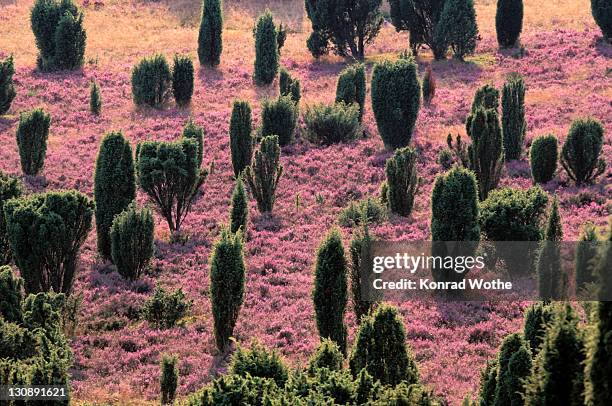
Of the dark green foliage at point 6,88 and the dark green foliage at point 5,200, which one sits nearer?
the dark green foliage at point 5,200

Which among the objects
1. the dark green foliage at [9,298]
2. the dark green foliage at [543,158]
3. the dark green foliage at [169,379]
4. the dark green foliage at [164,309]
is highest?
the dark green foliage at [543,158]

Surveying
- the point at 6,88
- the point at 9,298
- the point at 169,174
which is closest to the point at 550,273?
the point at 9,298

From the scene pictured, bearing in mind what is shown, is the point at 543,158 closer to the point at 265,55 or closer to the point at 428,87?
the point at 428,87

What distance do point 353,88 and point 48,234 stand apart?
1624 centimetres

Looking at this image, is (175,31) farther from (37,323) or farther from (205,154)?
(37,323)

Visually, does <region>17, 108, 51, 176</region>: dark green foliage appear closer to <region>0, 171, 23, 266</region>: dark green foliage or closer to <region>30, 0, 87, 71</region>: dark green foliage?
<region>0, 171, 23, 266</region>: dark green foliage

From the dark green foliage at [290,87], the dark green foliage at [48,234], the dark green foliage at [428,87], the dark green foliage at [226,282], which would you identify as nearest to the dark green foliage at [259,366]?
the dark green foliage at [226,282]

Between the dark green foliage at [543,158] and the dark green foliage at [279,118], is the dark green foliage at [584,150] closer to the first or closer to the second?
the dark green foliage at [543,158]

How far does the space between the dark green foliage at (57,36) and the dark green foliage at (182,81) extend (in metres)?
7.52

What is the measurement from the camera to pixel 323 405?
10.4 m

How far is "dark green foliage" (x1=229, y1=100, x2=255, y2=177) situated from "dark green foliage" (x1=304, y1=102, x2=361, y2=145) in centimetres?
374

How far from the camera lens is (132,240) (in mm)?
19969

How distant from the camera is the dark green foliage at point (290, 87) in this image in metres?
32.8

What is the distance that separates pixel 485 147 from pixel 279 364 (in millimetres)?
12998
